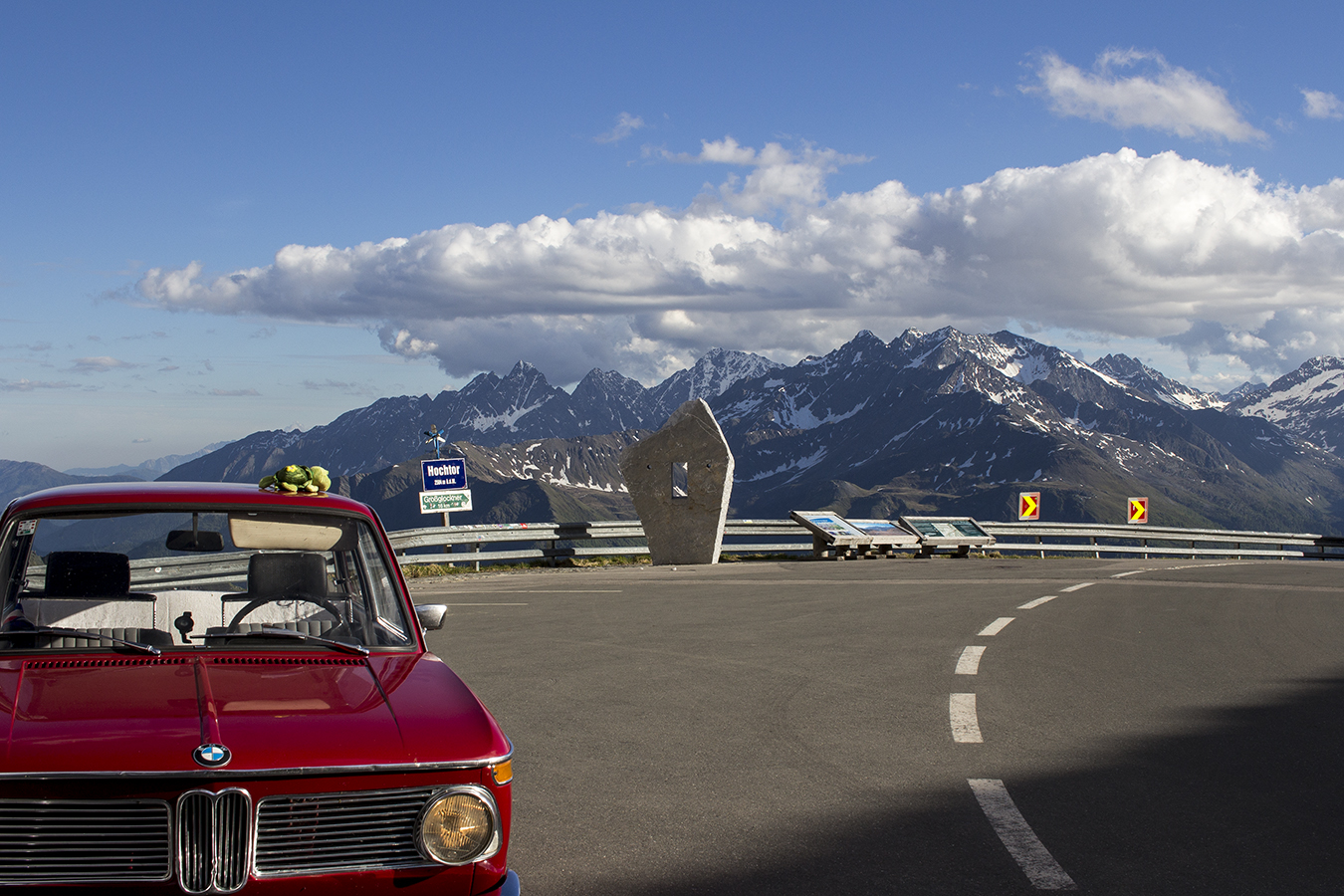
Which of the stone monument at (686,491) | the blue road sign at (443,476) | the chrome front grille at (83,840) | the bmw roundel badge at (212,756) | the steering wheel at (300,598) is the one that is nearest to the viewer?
the chrome front grille at (83,840)

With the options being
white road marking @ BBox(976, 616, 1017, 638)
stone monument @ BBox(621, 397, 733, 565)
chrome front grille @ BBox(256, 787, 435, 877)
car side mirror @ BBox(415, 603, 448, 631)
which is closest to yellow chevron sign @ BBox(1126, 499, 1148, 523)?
stone monument @ BBox(621, 397, 733, 565)

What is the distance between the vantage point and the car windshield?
163 inches

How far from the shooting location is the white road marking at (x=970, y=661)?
8750 mm

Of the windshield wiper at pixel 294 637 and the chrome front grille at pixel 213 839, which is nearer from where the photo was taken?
the chrome front grille at pixel 213 839

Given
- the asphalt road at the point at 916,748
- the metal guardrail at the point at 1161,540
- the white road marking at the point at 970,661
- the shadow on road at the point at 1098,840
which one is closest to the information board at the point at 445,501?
the asphalt road at the point at 916,748

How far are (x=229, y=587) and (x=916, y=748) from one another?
3698 millimetres

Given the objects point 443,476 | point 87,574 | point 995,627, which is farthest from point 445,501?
point 87,574

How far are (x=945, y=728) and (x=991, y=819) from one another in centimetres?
180

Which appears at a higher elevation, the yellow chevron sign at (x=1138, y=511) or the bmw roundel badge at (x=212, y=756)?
the bmw roundel badge at (x=212, y=756)

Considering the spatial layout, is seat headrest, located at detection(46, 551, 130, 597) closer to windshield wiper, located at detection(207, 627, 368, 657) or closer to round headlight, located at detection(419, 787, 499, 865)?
windshield wiper, located at detection(207, 627, 368, 657)

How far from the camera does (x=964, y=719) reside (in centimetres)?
698

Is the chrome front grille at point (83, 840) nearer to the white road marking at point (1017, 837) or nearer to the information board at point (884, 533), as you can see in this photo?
the white road marking at point (1017, 837)

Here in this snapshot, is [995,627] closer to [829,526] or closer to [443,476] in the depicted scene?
[443,476]

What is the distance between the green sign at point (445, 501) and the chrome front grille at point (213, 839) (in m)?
17.7
